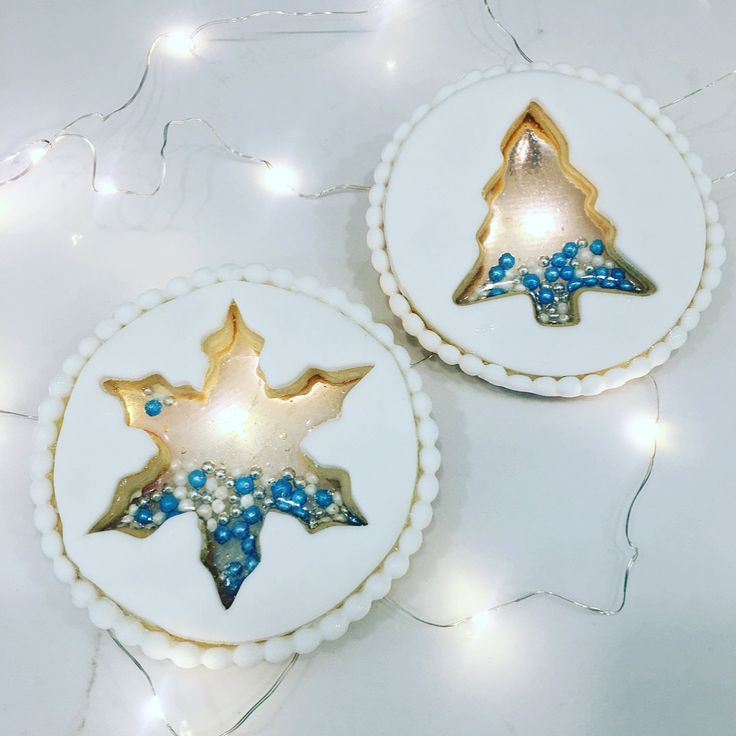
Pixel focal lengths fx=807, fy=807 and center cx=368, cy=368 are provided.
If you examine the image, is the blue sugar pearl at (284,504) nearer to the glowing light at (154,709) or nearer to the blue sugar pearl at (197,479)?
the blue sugar pearl at (197,479)

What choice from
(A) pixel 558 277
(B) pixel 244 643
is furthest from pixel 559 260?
(B) pixel 244 643

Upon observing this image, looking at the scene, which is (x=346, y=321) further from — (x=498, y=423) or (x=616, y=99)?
(x=616, y=99)

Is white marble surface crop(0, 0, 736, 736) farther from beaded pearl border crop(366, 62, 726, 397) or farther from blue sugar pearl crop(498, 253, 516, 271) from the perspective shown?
blue sugar pearl crop(498, 253, 516, 271)

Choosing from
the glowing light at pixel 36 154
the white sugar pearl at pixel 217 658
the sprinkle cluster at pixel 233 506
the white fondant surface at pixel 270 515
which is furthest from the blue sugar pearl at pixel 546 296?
the glowing light at pixel 36 154

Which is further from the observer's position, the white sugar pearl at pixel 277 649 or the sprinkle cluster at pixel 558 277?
the sprinkle cluster at pixel 558 277

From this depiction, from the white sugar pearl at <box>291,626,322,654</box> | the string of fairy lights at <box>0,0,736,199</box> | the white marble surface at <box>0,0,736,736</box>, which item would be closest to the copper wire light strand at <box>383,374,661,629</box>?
the white marble surface at <box>0,0,736,736</box>

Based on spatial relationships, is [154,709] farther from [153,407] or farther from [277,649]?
[153,407]

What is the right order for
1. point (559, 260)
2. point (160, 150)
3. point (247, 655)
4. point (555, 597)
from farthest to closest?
point (160, 150), point (559, 260), point (555, 597), point (247, 655)
